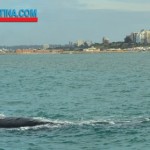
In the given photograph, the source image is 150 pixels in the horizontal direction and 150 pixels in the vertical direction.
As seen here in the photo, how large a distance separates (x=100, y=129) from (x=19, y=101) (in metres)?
22.2

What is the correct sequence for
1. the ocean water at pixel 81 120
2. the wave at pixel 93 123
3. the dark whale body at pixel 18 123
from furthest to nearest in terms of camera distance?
the wave at pixel 93 123 < the dark whale body at pixel 18 123 < the ocean water at pixel 81 120

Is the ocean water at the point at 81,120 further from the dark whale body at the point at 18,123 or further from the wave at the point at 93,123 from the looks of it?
the dark whale body at the point at 18,123

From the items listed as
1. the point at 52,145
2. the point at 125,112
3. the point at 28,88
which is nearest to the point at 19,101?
the point at 125,112

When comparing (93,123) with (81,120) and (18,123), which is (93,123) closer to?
(81,120)

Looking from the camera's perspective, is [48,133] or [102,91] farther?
[102,91]

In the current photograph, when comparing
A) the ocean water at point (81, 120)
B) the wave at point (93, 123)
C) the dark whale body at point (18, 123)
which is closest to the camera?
the ocean water at point (81, 120)

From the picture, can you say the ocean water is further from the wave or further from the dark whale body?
the dark whale body

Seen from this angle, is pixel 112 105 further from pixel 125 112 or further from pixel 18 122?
pixel 18 122

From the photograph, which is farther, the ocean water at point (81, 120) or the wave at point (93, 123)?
the wave at point (93, 123)

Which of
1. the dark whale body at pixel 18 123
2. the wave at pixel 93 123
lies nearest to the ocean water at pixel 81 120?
the wave at pixel 93 123

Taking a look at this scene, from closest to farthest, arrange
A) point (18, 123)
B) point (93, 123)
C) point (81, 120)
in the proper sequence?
1. point (18, 123)
2. point (93, 123)
3. point (81, 120)

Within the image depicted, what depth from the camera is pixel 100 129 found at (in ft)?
106

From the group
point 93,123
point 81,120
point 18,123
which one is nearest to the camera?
point 18,123

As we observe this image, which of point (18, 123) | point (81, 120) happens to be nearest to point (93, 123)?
point (81, 120)
